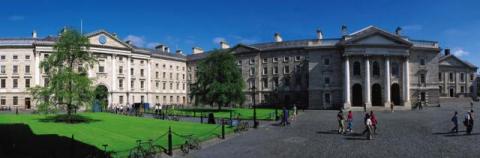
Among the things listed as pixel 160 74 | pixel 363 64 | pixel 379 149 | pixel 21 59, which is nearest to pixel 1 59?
pixel 21 59

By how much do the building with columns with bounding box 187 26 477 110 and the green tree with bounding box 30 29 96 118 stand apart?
87.9ft

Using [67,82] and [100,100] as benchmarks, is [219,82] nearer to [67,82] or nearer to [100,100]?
[100,100]

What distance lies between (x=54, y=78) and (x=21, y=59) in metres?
36.4

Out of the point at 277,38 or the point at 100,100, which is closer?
the point at 100,100

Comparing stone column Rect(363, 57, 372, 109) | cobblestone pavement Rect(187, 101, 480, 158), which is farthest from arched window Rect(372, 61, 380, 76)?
cobblestone pavement Rect(187, 101, 480, 158)

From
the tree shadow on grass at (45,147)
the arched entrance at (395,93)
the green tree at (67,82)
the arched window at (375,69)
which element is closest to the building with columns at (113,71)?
the green tree at (67,82)

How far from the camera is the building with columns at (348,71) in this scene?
61438mm

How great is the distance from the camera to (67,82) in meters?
34.9

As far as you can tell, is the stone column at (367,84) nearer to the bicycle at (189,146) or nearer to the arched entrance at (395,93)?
the arched entrance at (395,93)

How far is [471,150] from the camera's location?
59.2ft

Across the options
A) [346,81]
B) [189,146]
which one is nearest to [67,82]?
[189,146]

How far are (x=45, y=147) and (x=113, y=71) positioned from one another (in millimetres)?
52983

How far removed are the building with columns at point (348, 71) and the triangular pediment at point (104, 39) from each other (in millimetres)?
24029

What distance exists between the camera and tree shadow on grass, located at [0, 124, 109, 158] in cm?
1667
